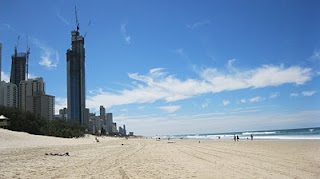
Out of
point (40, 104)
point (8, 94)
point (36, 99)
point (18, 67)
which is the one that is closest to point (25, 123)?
point (40, 104)

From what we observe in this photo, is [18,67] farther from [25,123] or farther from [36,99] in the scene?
[25,123]

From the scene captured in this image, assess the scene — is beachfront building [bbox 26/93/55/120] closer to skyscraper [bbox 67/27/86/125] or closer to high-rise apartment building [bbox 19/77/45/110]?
high-rise apartment building [bbox 19/77/45/110]

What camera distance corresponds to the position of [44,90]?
138 meters

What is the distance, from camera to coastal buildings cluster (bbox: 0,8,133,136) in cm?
12225

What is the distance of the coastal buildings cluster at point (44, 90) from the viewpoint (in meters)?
122

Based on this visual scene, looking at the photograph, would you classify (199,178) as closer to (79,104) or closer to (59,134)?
(59,134)

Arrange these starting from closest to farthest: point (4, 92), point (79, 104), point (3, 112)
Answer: point (3, 112) → point (4, 92) → point (79, 104)

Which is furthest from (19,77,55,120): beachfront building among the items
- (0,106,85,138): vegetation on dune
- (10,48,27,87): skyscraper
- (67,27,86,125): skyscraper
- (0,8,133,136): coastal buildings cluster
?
(0,106,85,138): vegetation on dune

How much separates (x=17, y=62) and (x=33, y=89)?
54.3 m

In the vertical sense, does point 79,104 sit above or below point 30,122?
above

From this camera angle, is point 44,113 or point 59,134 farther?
point 44,113

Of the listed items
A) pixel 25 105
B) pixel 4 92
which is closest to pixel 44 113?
pixel 25 105

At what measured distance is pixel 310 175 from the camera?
466 inches

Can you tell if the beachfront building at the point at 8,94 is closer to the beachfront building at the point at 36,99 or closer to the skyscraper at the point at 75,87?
the beachfront building at the point at 36,99
